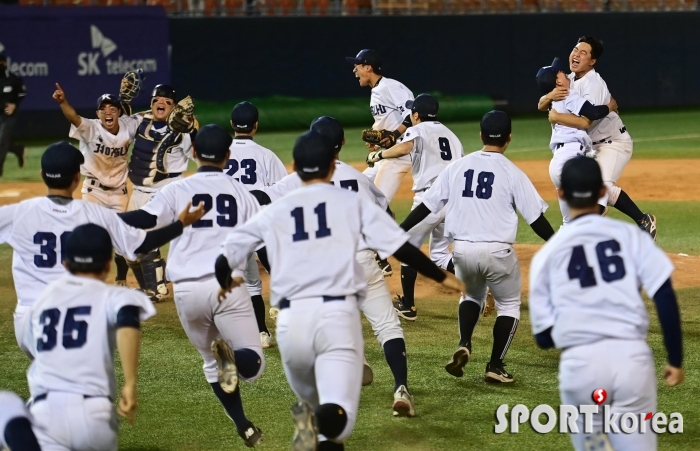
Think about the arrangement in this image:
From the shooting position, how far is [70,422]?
4246 mm

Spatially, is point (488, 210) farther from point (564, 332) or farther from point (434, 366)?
point (564, 332)

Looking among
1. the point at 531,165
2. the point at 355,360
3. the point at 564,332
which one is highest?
the point at 564,332

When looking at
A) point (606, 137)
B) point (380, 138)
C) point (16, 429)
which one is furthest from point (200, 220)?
point (606, 137)

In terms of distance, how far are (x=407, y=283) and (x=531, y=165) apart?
9.98 meters

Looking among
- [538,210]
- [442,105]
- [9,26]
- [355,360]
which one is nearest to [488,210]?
[538,210]

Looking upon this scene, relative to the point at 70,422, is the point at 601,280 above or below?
above

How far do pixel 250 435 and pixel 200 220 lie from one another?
1.27m

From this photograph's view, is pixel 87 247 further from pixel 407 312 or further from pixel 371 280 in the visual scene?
pixel 407 312

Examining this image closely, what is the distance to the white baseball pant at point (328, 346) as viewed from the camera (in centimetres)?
477

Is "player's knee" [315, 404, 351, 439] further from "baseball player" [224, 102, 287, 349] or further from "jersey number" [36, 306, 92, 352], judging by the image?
"baseball player" [224, 102, 287, 349]

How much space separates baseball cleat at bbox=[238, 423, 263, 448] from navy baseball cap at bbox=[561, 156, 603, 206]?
7.95 feet

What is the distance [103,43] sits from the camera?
22062mm

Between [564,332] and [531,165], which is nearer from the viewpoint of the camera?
[564,332]

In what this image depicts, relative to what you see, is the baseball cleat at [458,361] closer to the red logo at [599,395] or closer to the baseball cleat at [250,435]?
the baseball cleat at [250,435]
